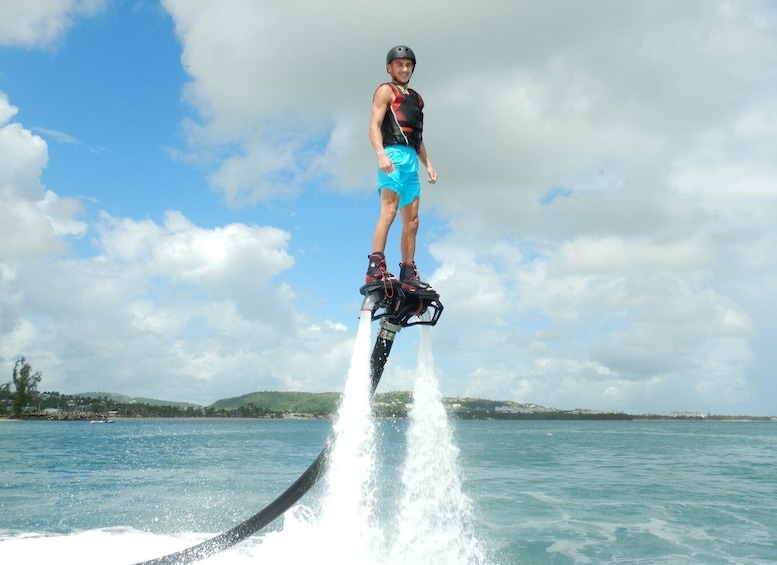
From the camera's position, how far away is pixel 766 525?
17312mm

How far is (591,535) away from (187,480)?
2029 centimetres

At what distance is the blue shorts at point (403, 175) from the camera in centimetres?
653

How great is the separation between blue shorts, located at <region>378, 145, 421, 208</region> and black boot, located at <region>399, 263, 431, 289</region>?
682 mm

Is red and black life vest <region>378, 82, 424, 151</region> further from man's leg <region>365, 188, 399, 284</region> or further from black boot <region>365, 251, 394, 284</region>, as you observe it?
black boot <region>365, 251, 394, 284</region>

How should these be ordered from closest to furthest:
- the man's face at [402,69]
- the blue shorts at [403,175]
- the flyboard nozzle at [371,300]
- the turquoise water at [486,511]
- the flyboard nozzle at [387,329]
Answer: the flyboard nozzle at [371,300] → the flyboard nozzle at [387,329] → the blue shorts at [403,175] → the man's face at [402,69] → the turquoise water at [486,511]

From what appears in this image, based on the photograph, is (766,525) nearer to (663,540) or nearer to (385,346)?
(663,540)

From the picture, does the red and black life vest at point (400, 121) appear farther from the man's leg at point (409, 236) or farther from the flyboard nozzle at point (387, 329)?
the flyboard nozzle at point (387, 329)

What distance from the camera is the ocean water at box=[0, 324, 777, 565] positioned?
695 centimetres

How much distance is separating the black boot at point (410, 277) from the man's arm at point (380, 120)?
1077 mm

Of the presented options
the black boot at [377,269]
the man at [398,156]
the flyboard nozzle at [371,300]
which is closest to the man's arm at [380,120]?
the man at [398,156]

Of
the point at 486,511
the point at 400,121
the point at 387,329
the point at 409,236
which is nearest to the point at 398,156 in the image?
the point at 400,121

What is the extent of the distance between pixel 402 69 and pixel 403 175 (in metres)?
1.17

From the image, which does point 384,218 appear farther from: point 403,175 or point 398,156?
point 398,156

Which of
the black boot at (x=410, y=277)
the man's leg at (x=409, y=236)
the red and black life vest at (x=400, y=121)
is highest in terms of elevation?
the red and black life vest at (x=400, y=121)
